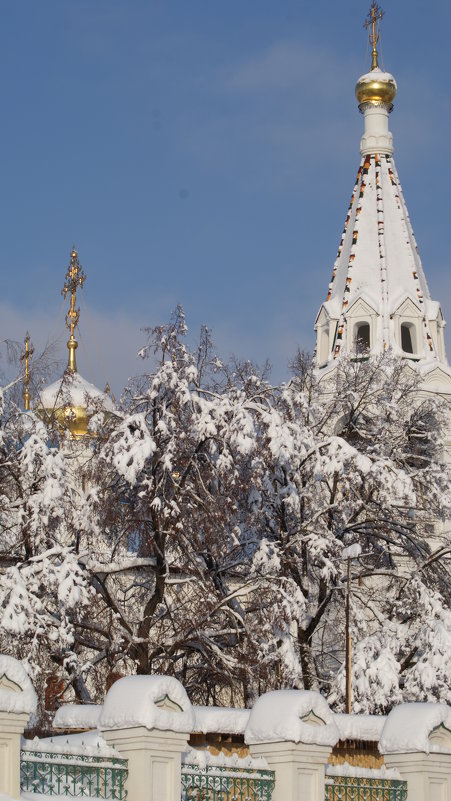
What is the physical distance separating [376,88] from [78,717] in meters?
29.8

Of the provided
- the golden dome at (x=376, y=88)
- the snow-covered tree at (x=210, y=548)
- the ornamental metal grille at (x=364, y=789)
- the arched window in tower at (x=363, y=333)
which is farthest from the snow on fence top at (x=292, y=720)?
the golden dome at (x=376, y=88)

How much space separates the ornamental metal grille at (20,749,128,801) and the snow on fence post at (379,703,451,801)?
3.44m

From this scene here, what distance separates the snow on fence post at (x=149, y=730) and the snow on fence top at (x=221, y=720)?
1.68m

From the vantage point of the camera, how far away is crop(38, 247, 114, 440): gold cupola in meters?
24.6

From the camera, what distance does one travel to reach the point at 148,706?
1210 cm

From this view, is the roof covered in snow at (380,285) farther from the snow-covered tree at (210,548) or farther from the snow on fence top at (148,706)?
the snow on fence top at (148,706)

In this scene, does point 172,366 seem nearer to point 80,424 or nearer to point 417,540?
point 417,540

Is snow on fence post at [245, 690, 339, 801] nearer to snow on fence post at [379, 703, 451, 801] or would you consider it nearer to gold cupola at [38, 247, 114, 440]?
snow on fence post at [379, 703, 451, 801]

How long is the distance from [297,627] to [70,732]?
1067cm

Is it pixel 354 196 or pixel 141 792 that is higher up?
pixel 354 196

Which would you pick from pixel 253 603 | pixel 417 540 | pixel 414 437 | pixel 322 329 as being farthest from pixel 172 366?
pixel 322 329

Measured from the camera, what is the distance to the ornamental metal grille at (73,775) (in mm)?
11562

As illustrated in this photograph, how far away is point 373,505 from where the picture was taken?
86.1 feet

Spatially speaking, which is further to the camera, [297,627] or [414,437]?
[414,437]
